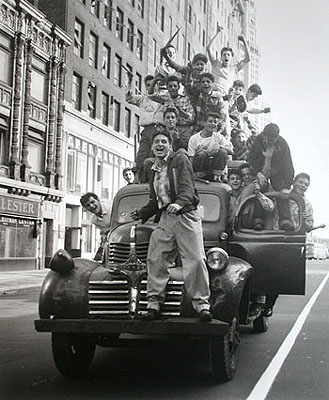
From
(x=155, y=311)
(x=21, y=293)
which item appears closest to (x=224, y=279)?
(x=155, y=311)

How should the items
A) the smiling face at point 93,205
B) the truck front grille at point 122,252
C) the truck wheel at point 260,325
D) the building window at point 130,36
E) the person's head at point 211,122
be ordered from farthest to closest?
the building window at point 130,36 → the truck wheel at point 260,325 → the person's head at point 211,122 → the smiling face at point 93,205 → the truck front grille at point 122,252

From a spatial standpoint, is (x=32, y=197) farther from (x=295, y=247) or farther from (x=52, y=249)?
(x=295, y=247)

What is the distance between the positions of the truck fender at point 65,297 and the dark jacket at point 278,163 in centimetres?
368

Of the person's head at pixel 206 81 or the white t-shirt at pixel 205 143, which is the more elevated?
the person's head at pixel 206 81

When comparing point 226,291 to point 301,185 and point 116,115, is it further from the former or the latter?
point 116,115

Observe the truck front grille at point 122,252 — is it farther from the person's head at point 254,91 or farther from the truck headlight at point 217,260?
the person's head at point 254,91

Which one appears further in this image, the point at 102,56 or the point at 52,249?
the point at 102,56

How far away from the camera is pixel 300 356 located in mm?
7992

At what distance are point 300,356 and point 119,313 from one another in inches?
115

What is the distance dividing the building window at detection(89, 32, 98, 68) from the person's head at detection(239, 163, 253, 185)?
92.0 feet

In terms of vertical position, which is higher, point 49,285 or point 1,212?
point 1,212

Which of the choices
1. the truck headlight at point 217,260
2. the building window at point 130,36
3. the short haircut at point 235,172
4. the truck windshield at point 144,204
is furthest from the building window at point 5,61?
the truck headlight at point 217,260

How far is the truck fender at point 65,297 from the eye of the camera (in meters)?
6.16

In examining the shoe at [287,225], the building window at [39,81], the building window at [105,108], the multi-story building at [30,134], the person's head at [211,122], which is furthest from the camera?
the building window at [105,108]
